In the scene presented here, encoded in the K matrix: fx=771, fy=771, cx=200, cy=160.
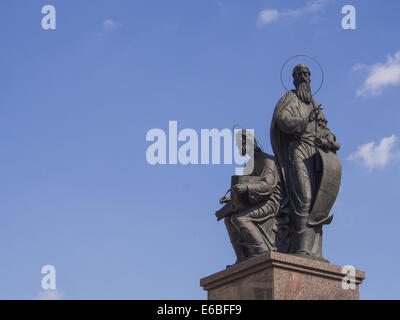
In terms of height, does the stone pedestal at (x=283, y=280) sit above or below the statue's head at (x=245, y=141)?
below

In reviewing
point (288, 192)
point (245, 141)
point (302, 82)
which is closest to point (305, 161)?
point (288, 192)

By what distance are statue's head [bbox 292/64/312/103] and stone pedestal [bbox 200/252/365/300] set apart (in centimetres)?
306

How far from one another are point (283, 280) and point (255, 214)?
4.81 ft

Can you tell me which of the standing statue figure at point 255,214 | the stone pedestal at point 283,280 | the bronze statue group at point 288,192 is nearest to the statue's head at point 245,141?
the bronze statue group at point 288,192

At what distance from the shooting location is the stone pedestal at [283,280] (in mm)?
11742

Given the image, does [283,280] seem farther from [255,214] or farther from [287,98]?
[287,98]

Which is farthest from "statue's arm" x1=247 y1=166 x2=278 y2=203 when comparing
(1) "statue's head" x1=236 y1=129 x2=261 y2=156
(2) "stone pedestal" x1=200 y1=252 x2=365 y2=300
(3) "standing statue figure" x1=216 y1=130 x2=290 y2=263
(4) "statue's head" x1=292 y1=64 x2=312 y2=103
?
(4) "statue's head" x1=292 y1=64 x2=312 y2=103

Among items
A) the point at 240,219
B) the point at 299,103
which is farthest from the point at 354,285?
the point at 299,103

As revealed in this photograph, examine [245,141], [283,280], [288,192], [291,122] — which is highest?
[291,122]

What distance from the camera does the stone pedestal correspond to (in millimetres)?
11742

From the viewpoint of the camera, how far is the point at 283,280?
11.8 metres

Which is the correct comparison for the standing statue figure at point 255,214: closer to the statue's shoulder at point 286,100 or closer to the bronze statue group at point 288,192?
the bronze statue group at point 288,192

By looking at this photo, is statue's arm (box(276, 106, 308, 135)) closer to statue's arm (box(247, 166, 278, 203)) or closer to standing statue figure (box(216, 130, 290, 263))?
standing statue figure (box(216, 130, 290, 263))
